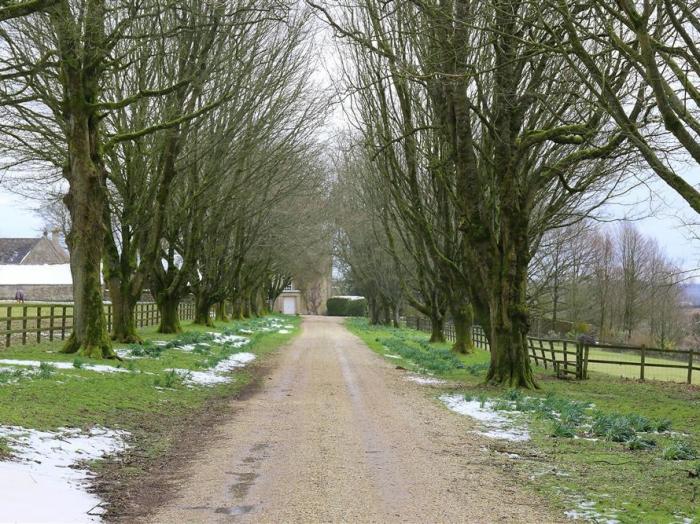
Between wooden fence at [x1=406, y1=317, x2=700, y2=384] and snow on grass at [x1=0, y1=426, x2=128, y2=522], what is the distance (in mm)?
14759

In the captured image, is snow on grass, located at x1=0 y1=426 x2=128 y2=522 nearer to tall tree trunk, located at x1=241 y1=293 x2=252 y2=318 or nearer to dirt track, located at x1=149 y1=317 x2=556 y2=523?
dirt track, located at x1=149 y1=317 x2=556 y2=523

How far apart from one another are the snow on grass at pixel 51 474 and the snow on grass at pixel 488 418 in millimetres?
5006

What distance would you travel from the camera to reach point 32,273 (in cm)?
6719

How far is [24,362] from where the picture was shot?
44.8ft

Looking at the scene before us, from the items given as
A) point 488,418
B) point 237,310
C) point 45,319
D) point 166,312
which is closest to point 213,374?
point 488,418

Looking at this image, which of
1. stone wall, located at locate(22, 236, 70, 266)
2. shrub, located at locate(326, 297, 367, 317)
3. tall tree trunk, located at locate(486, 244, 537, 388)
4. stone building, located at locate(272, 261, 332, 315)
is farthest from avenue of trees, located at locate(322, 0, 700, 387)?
stone building, located at locate(272, 261, 332, 315)

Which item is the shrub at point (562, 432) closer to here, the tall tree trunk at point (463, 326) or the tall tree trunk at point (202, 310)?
the tall tree trunk at point (463, 326)

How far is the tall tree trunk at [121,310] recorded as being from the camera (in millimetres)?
21922

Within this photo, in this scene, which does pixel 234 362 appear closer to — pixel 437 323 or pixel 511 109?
pixel 511 109

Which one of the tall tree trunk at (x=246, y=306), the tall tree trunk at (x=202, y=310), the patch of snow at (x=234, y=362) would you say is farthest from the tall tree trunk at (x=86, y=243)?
the tall tree trunk at (x=246, y=306)

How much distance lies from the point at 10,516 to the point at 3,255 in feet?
264

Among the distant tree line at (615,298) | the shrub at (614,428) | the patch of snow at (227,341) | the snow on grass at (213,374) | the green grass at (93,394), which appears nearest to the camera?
the green grass at (93,394)

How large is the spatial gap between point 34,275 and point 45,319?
44753mm

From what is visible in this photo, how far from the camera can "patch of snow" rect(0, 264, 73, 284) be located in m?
64.3
